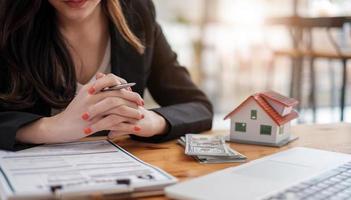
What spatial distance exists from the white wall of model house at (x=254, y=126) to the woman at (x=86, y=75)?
0.13 m

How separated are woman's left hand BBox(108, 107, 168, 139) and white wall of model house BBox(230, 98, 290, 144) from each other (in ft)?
0.51

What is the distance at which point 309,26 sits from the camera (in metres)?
3.04

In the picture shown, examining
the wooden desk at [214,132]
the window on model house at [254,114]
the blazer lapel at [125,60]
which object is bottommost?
the wooden desk at [214,132]

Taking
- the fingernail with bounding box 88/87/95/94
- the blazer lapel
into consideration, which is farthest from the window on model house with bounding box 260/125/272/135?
the blazer lapel

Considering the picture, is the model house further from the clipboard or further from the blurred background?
the blurred background

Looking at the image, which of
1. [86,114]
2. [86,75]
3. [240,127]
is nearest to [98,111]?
[86,114]

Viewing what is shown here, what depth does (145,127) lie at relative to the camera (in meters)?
1.01

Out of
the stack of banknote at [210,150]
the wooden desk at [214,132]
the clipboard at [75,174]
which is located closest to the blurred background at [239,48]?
the wooden desk at [214,132]

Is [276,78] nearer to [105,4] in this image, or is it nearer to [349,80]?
[349,80]

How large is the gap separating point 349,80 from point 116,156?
4275 millimetres

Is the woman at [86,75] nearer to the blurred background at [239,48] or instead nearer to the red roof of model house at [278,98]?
the red roof of model house at [278,98]

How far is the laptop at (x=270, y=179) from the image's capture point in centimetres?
64

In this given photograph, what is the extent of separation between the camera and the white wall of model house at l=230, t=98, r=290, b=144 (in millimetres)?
1009

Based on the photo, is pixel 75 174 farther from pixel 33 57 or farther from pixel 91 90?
pixel 33 57
